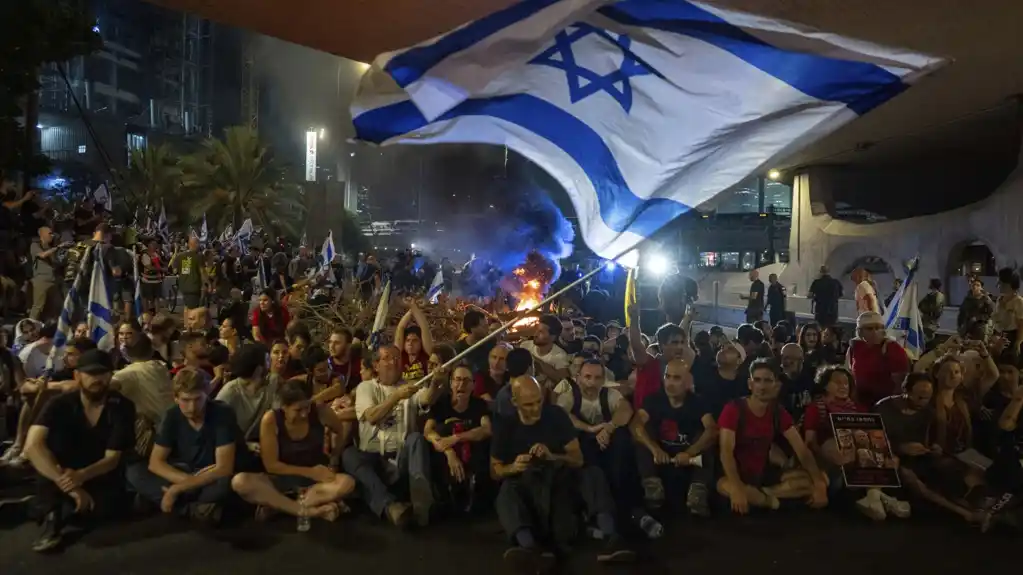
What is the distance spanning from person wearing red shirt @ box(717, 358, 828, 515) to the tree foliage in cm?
1265

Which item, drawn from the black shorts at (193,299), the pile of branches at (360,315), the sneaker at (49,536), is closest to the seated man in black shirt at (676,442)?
the sneaker at (49,536)

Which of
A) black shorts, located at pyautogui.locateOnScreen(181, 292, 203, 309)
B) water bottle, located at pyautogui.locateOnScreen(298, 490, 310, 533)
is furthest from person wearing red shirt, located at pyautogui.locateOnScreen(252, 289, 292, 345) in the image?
black shorts, located at pyautogui.locateOnScreen(181, 292, 203, 309)

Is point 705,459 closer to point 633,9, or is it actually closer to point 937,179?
point 633,9

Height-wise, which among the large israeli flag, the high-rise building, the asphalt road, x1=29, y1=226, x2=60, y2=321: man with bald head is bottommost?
the asphalt road

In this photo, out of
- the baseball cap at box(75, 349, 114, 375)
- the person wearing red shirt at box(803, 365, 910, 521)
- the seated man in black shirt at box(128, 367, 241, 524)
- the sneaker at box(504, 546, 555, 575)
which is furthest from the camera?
the person wearing red shirt at box(803, 365, 910, 521)

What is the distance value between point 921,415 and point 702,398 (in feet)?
5.50

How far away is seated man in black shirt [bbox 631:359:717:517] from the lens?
220 inches

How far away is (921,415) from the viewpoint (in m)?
5.77

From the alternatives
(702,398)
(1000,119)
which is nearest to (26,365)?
(702,398)

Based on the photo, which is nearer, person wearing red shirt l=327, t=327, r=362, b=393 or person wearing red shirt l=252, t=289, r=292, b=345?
person wearing red shirt l=327, t=327, r=362, b=393

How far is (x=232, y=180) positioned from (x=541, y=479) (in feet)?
122

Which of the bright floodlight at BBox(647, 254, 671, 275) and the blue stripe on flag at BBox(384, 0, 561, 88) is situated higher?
the blue stripe on flag at BBox(384, 0, 561, 88)

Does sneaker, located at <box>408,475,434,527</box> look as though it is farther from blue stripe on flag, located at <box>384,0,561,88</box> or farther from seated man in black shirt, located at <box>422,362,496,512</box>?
blue stripe on flag, located at <box>384,0,561,88</box>

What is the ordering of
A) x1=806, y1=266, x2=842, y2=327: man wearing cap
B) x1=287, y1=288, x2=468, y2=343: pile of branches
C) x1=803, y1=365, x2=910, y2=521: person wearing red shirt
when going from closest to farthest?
x1=803, y1=365, x2=910, y2=521: person wearing red shirt, x1=287, y1=288, x2=468, y2=343: pile of branches, x1=806, y1=266, x2=842, y2=327: man wearing cap
